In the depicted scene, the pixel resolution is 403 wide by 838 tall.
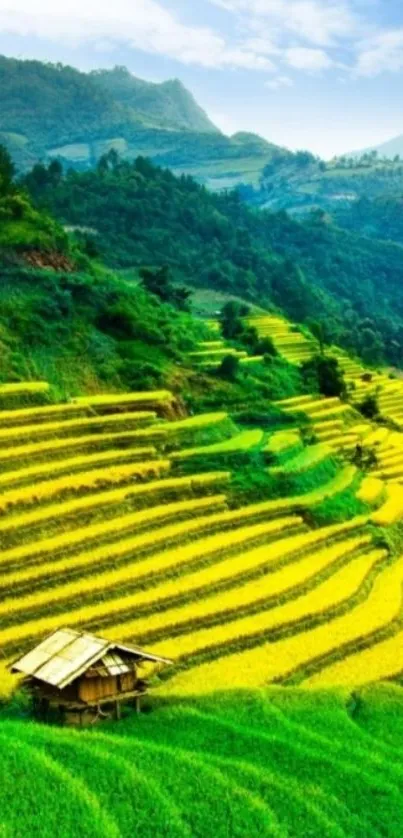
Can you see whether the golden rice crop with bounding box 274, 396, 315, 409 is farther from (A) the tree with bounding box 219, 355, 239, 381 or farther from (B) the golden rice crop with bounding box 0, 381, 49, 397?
(B) the golden rice crop with bounding box 0, 381, 49, 397

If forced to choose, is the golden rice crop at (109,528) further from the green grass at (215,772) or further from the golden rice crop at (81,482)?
the green grass at (215,772)

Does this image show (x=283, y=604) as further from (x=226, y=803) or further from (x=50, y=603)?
(x=226, y=803)

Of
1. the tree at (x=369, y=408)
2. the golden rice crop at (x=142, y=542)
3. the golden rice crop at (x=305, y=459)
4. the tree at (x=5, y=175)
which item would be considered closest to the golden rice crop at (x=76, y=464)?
the golden rice crop at (x=142, y=542)

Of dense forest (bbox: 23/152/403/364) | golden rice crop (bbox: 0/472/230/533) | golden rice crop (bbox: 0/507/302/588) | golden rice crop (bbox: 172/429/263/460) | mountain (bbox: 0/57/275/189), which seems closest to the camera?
golden rice crop (bbox: 0/507/302/588)

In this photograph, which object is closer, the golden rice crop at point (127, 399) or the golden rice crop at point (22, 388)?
the golden rice crop at point (22, 388)

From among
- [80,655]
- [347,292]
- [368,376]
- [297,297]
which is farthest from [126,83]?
[80,655]

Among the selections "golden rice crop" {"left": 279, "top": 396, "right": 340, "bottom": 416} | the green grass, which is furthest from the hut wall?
"golden rice crop" {"left": 279, "top": 396, "right": 340, "bottom": 416}

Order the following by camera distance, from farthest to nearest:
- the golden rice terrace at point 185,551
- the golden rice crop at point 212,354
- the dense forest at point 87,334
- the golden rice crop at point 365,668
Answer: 1. the golden rice crop at point 212,354
2. the dense forest at point 87,334
3. the golden rice terrace at point 185,551
4. the golden rice crop at point 365,668
